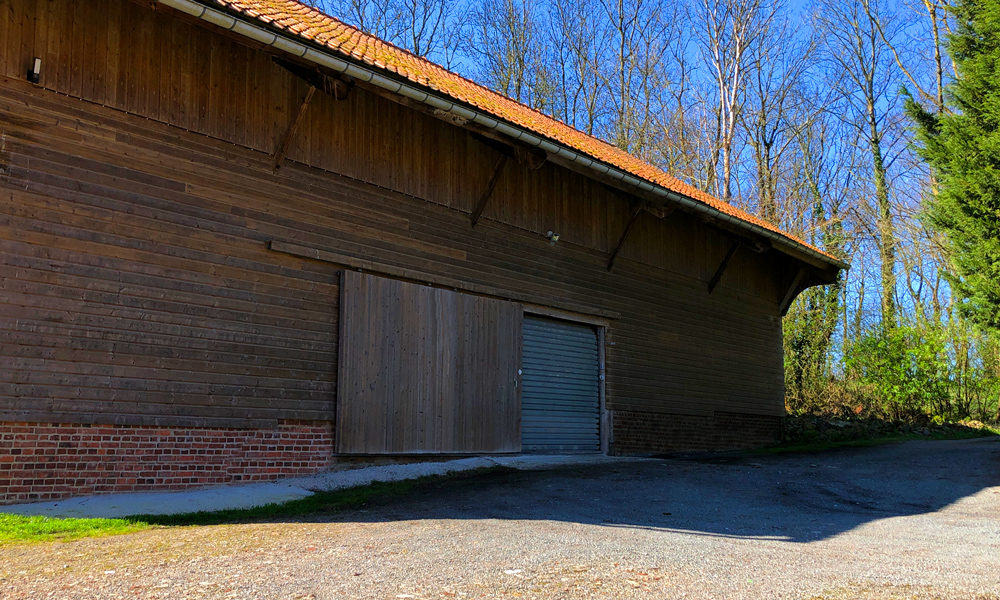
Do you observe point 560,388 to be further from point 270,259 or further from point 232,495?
point 232,495

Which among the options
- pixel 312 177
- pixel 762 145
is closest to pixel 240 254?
pixel 312 177

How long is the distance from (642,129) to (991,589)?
76.3 ft

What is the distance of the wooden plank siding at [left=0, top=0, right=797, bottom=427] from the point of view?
7.78 m

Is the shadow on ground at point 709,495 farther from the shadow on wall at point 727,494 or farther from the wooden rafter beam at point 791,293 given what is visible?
the wooden rafter beam at point 791,293

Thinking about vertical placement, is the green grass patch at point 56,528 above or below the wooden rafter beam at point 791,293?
below

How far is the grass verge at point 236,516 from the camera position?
20.6 ft

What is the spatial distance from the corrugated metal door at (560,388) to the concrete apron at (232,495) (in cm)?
149

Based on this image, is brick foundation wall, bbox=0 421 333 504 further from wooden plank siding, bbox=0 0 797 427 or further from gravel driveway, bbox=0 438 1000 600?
gravel driveway, bbox=0 438 1000 600

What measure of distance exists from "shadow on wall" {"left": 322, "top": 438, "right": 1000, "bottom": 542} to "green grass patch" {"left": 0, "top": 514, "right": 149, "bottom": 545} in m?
1.83

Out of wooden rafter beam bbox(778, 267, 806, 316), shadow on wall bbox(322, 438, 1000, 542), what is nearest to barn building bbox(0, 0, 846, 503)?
shadow on wall bbox(322, 438, 1000, 542)

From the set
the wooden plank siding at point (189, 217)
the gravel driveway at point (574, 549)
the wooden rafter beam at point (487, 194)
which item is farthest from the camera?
the wooden rafter beam at point (487, 194)

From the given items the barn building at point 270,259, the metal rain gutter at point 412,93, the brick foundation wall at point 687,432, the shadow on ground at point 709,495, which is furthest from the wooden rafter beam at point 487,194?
the brick foundation wall at point 687,432

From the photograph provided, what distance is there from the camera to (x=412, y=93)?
928cm

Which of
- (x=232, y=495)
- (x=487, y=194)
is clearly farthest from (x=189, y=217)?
(x=487, y=194)
